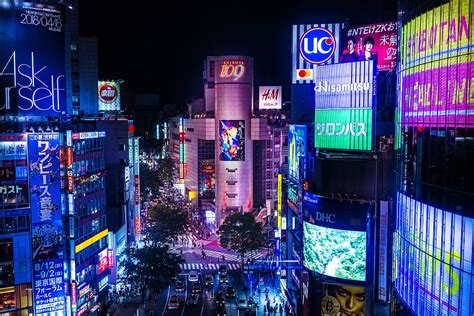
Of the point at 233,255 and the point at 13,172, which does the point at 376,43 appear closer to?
the point at 13,172

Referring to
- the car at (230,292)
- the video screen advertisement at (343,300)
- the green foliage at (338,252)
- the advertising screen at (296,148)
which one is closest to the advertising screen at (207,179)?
the car at (230,292)

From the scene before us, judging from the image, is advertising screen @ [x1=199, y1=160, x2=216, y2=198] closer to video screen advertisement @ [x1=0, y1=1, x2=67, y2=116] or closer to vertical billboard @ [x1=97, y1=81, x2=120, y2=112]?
vertical billboard @ [x1=97, y1=81, x2=120, y2=112]

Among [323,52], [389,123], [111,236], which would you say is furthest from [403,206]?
[111,236]

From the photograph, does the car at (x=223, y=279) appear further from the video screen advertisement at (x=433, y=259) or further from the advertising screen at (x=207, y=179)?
the advertising screen at (x=207, y=179)

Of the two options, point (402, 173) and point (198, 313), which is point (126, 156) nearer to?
point (198, 313)

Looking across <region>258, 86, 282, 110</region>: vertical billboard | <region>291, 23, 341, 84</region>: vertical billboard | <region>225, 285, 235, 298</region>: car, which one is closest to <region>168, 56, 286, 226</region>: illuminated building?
<region>258, 86, 282, 110</region>: vertical billboard

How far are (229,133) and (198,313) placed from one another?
38446 mm

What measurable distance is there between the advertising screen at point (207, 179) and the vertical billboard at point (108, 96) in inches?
676

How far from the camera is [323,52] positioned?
148 feet

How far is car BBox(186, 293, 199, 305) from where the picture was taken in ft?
152

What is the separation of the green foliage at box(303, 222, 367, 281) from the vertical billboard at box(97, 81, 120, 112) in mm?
51160

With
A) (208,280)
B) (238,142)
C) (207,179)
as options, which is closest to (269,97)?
(238,142)

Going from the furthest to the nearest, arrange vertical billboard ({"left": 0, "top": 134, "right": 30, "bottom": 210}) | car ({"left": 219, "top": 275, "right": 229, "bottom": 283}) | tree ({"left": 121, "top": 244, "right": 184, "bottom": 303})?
1. car ({"left": 219, "top": 275, "right": 229, "bottom": 283})
2. tree ({"left": 121, "top": 244, "right": 184, "bottom": 303})
3. vertical billboard ({"left": 0, "top": 134, "right": 30, "bottom": 210})

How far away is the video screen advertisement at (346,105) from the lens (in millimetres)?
34875
